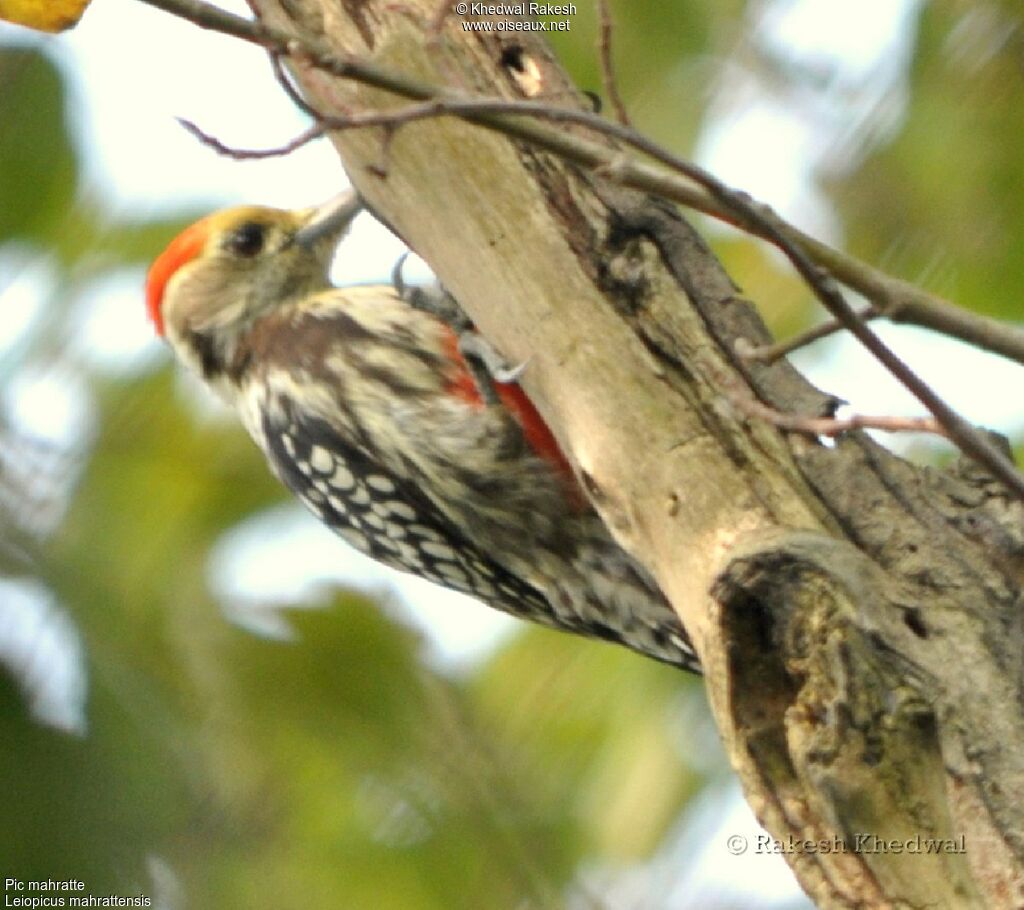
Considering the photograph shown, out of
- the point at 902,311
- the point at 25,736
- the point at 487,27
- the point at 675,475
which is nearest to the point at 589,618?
the point at 675,475

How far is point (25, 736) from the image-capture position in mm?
2205

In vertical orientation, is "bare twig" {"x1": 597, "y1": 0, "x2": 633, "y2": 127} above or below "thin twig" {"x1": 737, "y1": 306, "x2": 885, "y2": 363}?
above

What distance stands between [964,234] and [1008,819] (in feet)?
5.10

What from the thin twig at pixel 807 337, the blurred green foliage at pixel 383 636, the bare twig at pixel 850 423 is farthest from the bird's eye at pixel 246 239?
the thin twig at pixel 807 337

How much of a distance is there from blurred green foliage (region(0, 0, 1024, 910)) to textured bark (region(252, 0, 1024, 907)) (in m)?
0.80

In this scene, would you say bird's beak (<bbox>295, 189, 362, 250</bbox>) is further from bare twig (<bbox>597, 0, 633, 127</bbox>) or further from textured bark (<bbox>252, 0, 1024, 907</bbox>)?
bare twig (<bbox>597, 0, 633, 127</bbox>)

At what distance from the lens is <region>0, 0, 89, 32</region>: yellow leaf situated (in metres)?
2.09

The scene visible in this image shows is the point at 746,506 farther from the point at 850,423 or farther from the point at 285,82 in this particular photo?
the point at 285,82

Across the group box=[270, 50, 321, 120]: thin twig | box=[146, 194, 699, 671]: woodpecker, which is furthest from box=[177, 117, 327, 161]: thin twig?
box=[146, 194, 699, 671]: woodpecker

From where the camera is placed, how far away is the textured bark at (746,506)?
2.11 m

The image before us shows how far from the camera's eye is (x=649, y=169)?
1826 mm

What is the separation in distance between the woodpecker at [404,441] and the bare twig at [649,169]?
1.54 m

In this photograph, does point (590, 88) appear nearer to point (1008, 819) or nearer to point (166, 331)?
point (166, 331)

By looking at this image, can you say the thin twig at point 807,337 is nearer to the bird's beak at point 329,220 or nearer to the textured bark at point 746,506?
the textured bark at point 746,506
